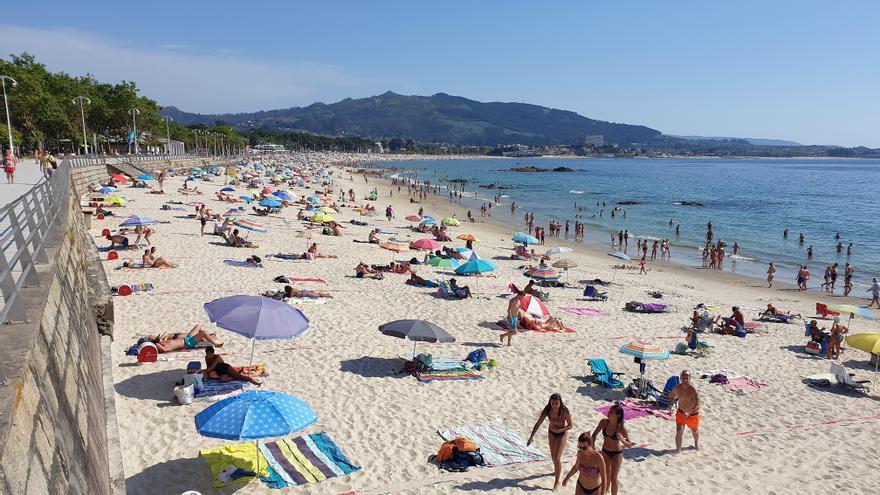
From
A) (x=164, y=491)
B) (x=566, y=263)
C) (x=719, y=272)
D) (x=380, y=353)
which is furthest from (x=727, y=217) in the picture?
(x=164, y=491)

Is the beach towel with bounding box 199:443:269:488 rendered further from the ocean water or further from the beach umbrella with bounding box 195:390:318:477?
the ocean water

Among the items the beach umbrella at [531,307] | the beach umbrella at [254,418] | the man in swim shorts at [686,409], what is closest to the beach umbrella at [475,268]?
the beach umbrella at [531,307]

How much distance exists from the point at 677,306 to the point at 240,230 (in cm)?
1751

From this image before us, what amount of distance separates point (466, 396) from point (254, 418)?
171 inches

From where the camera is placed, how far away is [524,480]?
23.9ft

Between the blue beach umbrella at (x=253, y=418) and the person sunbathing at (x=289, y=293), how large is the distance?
7.40m

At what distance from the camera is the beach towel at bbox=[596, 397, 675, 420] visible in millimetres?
9438

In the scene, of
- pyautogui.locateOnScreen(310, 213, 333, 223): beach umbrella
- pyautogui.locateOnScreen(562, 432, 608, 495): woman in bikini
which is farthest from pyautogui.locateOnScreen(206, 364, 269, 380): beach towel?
pyautogui.locateOnScreen(310, 213, 333, 223): beach umbrella

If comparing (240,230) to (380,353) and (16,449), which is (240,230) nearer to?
(380,353)

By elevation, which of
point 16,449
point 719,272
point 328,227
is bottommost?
point 719,272

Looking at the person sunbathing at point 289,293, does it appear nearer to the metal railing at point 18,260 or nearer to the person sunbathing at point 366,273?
the person sunbathing at point 366,273

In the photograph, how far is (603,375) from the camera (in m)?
10.5

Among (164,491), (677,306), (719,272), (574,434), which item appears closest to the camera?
(164,491)

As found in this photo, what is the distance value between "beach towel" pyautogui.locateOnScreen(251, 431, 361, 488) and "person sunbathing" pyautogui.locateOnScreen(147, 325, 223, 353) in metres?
3.78
